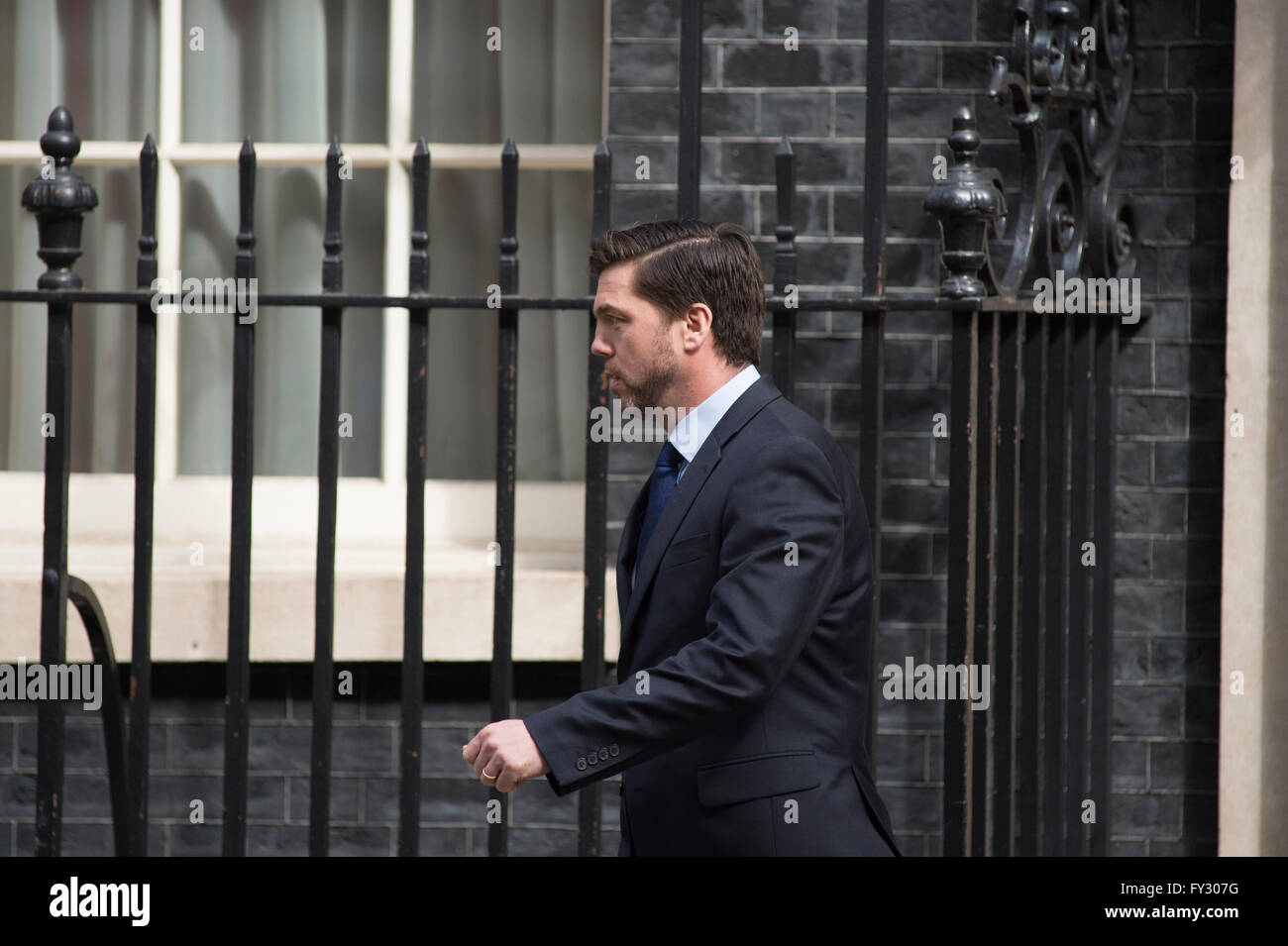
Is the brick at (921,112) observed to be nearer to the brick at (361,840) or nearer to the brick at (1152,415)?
the brick at (1152,415)

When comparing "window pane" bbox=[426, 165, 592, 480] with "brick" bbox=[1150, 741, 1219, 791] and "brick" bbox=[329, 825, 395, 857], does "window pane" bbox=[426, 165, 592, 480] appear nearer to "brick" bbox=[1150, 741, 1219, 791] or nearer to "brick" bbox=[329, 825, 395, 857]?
"brick" bbox=[329, 825, 395, 857]

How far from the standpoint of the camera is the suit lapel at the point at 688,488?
233cm

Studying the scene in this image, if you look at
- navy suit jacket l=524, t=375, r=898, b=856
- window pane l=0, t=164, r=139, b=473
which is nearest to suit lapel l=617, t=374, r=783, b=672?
navy suit jacket l=524, t=375, r=898, b=856

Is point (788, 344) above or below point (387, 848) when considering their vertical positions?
above

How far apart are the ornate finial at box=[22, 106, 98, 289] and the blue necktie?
129cm

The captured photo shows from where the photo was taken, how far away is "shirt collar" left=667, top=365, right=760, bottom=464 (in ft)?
7.84

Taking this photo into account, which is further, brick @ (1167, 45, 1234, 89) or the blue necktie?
brick @ (1167, 45, 1234, 89)

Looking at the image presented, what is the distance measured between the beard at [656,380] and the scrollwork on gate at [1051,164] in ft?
2.95

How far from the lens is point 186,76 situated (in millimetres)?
4543

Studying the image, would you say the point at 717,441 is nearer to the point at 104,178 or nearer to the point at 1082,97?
the point at 1082,97
